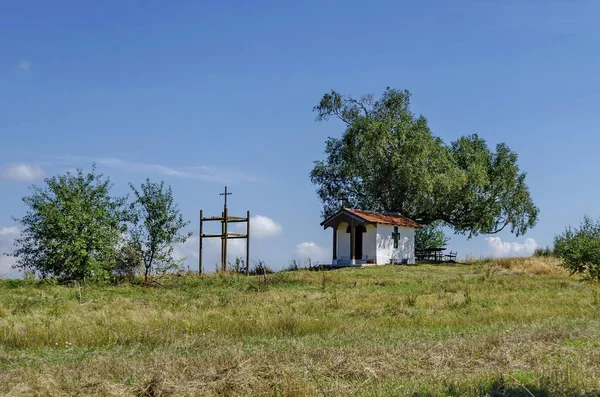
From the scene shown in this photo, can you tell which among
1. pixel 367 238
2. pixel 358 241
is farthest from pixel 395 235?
pixel 358 241

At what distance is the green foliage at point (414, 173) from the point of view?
5194cm

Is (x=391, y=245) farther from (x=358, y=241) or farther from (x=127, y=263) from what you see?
(x=127, y=263)

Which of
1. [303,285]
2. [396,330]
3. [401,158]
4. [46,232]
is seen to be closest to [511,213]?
[401,158]

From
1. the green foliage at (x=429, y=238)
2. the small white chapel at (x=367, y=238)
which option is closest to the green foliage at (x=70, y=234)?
the small white chapel at (x=367, y=238)

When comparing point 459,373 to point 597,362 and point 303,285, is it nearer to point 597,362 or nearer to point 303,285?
point 597,362

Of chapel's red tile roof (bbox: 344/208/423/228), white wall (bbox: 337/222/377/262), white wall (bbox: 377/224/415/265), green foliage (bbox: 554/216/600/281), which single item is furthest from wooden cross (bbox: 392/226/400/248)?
green foliage (bbox: 554/216/600/281)

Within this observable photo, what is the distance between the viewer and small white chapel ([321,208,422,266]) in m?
49.8

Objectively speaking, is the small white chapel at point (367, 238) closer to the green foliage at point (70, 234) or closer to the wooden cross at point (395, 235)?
the wooden cross at point (395, 235)

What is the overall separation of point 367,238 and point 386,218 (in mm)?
2318

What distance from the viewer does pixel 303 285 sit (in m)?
30.9

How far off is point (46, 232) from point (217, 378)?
25376mm

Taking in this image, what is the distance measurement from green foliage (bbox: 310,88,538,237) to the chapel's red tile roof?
1697mm

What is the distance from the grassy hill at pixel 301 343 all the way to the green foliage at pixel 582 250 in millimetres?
10032

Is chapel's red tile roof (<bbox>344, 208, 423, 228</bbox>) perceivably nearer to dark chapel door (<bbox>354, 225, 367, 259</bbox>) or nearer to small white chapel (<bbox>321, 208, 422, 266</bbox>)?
small white chapel (<bbox>321, 208, 422, 266</bbox>)
